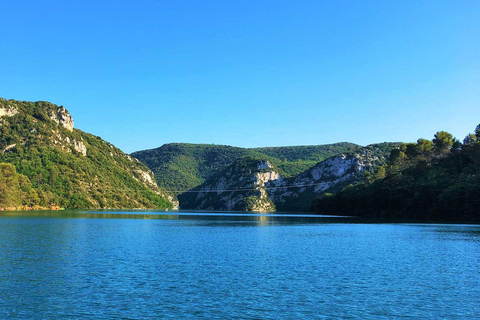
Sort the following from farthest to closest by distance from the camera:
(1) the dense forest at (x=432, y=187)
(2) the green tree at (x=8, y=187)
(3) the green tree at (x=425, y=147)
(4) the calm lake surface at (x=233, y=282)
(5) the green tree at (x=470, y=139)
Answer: (3) the green tree at (x=425, y=147), (2) the green tree at (x=8, y=187), (5) the green tree at (x=470, y=139), (1) the dense forest at (x=432, y=187), (4) the calm lake surface at (x=233, y=282)

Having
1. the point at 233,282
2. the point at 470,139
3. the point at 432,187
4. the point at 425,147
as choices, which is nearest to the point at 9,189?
the point at 432,187

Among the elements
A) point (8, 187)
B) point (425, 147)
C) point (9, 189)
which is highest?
point (425, 147)

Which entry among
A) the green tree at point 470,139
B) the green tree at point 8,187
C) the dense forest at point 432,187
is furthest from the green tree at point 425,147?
the green tree at point 8,187

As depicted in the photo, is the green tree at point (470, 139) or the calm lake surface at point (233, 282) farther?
the green tree at point (470, 139)

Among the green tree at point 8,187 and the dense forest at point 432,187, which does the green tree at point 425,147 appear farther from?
the green tree at point 8,187

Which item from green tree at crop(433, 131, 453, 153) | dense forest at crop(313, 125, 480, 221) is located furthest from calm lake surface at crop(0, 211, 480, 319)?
green tree at crop(433, 131, 453, 153)

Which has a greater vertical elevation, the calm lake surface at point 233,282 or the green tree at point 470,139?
the green tree at point 470,139

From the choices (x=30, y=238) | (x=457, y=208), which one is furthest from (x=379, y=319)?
(x=457, y=208)

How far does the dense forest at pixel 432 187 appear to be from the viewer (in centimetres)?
13262

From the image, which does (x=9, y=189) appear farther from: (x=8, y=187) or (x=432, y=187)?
(x=432, y=187)

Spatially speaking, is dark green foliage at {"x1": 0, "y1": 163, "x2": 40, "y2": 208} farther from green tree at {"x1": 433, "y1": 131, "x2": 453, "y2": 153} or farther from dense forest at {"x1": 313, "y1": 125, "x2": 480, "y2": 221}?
green tree at {"x1": 433, "y1": 131, "x2": 453, "y2": 153}

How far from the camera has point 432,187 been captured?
477ft

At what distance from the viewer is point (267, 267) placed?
42.9 meters

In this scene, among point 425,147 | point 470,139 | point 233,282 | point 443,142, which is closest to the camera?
point 233,282
